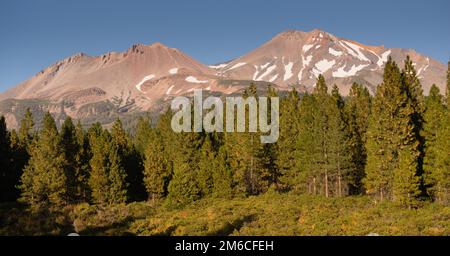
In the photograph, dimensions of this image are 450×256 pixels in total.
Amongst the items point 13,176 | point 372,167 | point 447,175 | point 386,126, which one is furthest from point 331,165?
point 13,176

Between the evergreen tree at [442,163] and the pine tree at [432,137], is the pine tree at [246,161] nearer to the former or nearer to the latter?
the pine tree at [432,137]

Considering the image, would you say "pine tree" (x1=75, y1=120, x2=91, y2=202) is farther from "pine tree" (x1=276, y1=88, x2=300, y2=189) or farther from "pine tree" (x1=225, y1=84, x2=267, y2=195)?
"pine tree" (x1=276, y1=88, x2=300, y2=189)

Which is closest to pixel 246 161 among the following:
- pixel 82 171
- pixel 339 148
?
pixel 339 148

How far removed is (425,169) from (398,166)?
2.40 metres

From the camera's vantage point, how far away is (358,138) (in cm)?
5247

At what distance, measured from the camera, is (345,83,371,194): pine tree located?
166ft

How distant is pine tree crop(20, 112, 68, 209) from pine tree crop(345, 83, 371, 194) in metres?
37.0

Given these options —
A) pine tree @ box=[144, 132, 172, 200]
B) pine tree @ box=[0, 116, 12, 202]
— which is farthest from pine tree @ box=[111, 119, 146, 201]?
pine tree @ box=[0, 116, 12, 202]

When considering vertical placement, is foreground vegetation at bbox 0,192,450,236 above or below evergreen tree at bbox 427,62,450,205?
below

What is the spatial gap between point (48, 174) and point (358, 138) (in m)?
41.4

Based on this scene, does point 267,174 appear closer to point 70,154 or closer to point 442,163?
point 442,163

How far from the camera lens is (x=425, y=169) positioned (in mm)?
36781
